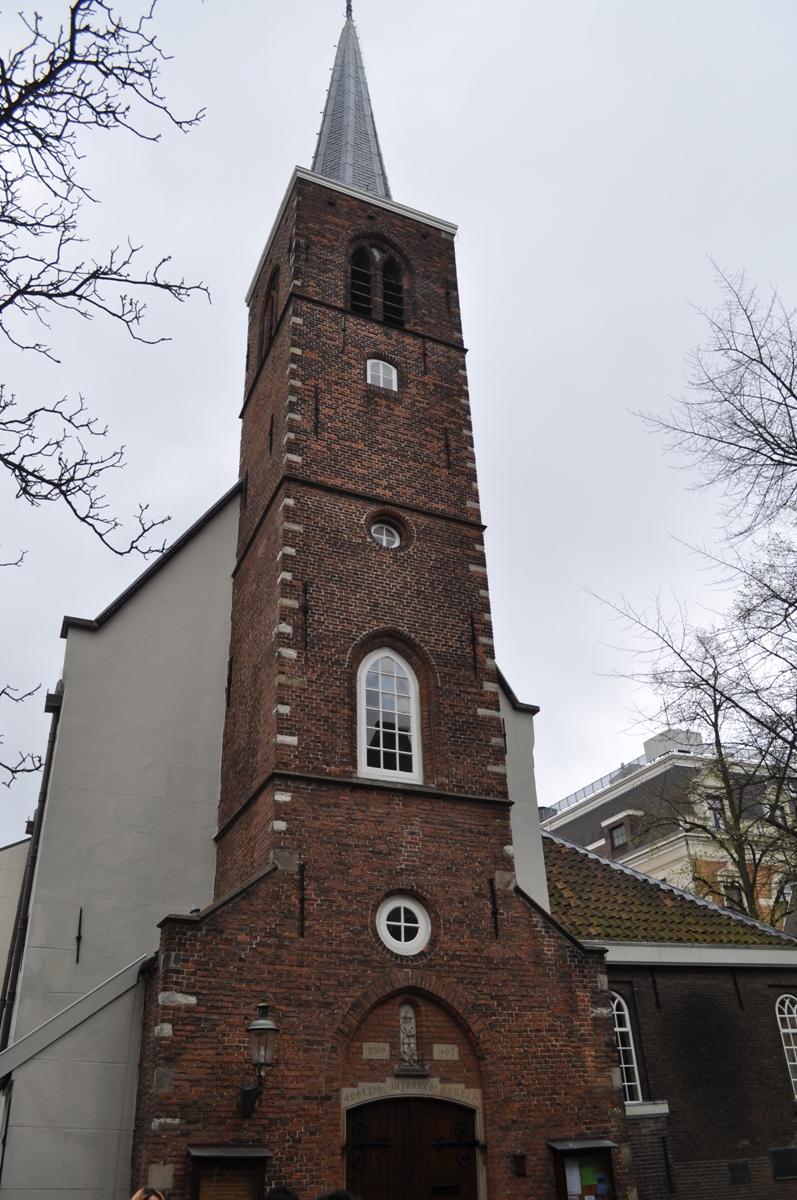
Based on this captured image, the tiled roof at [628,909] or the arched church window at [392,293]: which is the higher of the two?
the arched church window at [392,293]

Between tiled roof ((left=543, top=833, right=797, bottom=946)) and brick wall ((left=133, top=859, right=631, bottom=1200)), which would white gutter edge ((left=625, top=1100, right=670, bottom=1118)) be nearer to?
tiled roof ((left=543, top=833, right=797, bottom=946))

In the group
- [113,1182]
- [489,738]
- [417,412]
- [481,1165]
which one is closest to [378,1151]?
[481,1165]

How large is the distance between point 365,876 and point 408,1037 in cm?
196

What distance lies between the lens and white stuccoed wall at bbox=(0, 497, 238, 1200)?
11508mm

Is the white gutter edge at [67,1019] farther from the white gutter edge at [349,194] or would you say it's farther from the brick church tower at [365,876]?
the white gutter edge at [349,194]

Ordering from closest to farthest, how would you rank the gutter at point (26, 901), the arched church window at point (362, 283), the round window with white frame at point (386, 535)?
the gutter at point (26, 901)
the round window with white frame at point (386, 535)
the arched church window at point (362, 283)

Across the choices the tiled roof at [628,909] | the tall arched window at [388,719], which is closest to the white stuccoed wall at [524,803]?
the tiled roof at [628,909]

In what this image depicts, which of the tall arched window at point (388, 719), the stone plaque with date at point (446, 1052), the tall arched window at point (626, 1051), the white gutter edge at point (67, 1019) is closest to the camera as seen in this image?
the white gutter edge at point (67, 1019)

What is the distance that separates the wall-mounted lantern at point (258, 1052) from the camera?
10438mm

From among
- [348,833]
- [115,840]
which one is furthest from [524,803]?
[115,840]

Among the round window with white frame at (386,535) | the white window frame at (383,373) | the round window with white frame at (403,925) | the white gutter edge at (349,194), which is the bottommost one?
the round window with white frame at (403,925)

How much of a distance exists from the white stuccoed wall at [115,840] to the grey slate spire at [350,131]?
970 cm

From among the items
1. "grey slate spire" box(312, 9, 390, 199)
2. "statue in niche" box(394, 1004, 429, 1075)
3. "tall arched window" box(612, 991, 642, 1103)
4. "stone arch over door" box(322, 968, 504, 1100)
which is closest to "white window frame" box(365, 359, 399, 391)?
"grey slate spire" box(312, 9, 390, 199)

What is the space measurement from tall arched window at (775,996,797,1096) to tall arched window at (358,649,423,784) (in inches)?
341
